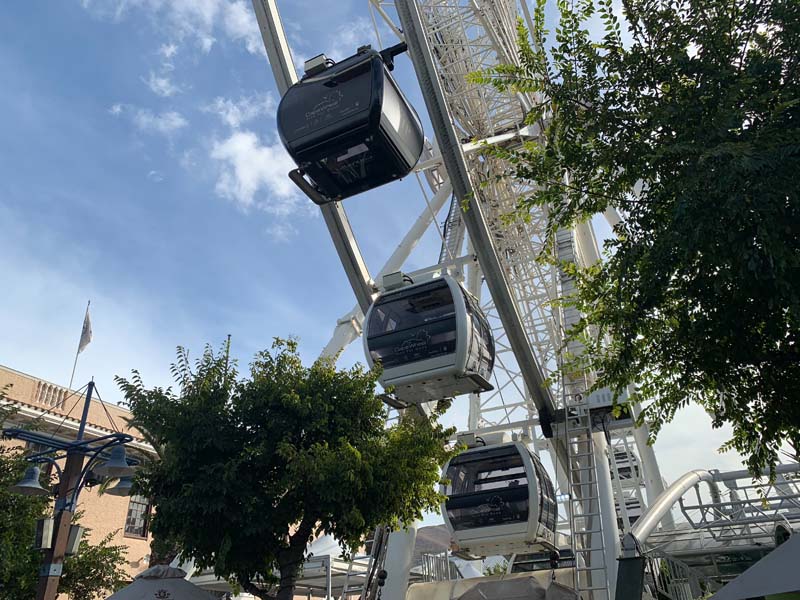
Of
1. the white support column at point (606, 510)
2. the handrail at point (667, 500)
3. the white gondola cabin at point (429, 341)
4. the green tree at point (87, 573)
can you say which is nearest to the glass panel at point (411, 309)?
the white gondola cabin at point (429, 341)

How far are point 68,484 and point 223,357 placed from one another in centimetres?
266

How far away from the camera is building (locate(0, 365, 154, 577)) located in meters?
20.7

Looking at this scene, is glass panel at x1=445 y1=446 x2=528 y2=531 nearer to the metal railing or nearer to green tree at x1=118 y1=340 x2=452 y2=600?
the metal railing

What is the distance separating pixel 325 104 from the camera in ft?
32.7

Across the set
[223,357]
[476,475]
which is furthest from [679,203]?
[476,475]

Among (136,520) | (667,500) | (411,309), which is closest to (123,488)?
(411,309)

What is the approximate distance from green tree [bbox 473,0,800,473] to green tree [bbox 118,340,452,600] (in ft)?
10.1

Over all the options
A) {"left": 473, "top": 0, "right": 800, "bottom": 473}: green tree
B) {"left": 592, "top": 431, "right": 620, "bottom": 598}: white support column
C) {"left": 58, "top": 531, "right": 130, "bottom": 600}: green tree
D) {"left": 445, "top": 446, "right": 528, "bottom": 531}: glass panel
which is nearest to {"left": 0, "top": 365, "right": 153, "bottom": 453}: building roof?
{"left": 58, "top": 531, "right": 130, "bottom": 600}: green tree

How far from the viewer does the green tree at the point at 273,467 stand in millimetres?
9125

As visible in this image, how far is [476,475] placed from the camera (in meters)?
15.4

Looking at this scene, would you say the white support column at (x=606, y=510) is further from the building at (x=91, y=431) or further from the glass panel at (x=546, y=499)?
the building at (x=91, y=431)

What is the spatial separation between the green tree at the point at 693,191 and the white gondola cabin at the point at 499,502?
24.2 ft

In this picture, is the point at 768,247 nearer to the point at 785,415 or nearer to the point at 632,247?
the point at 632,247

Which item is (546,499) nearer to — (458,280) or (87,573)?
(458,280)
